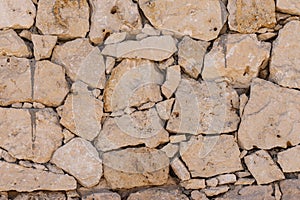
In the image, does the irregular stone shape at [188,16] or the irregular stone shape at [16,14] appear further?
the irregular stone shape at [188,16]

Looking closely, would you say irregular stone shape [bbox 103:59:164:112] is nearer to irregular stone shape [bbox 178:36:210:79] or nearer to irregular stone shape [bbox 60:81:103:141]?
irregular stone shape [bbox 60:81:103:141]

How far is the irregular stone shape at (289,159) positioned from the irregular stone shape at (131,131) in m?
0.74

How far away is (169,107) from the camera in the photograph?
244 centimetres

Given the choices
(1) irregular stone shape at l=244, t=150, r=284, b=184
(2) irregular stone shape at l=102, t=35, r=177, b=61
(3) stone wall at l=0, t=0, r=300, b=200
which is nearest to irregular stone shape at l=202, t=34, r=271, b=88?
(3) stone wall at l=0, t=0, r=300, b=200

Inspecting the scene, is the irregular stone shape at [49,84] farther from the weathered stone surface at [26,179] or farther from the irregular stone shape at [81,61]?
the weathered stone surface at [26,179]

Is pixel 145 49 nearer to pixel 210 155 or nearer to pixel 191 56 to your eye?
pixel 191 56

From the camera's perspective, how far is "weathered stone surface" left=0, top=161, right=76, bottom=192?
229cm

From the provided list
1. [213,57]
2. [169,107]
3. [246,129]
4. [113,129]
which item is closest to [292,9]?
[213,57]

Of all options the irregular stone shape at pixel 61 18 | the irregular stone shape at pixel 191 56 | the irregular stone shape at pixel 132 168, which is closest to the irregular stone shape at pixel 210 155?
the irregular stone shape at pixel 132 168

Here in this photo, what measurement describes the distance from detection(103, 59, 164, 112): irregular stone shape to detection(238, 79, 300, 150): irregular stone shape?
56cm

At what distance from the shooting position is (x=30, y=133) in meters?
2.33

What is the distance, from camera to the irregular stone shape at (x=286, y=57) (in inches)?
97.5

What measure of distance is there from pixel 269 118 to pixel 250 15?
0.64m

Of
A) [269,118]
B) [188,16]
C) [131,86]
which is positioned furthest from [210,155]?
[188,16]
